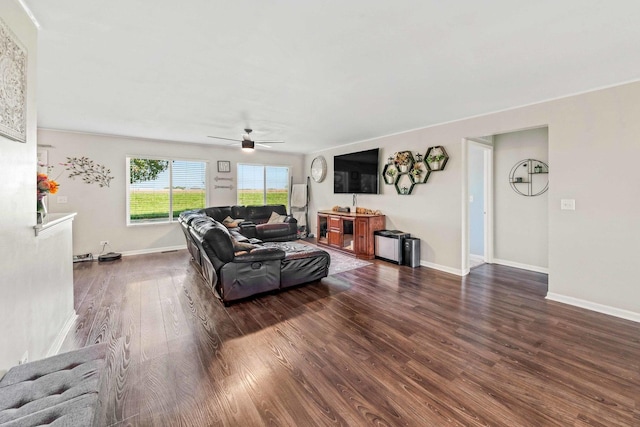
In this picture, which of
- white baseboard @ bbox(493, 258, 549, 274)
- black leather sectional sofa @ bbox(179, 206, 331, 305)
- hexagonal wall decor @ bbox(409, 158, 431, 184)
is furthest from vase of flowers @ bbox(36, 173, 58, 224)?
white baseboard @ bbox(493, 258, 549, 274)

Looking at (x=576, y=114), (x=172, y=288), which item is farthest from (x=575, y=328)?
(x=172, y=288)

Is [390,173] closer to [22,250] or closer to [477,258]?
[477,258]

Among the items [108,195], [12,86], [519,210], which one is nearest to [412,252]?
[519,210]

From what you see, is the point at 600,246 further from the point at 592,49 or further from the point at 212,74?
the point at 212,74

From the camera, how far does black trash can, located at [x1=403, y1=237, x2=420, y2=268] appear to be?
4.86 m

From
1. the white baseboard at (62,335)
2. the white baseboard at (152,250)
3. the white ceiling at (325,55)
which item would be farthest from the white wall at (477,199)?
the white baseboard at (152,250)

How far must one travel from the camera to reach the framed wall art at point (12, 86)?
4.77 feet

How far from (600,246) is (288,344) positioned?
371 cm

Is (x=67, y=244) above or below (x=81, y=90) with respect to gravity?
below

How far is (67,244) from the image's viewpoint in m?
2.73

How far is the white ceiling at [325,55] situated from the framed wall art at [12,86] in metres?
0.40

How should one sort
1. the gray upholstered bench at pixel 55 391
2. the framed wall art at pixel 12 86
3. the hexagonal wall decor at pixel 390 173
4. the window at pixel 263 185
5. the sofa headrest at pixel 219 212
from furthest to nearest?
the window at pixel 263 185
the sofa headrest at pixel 219 212
the hexagonal wall decor at pixel 390 173
the framed wall art at pixel 12 86
the gray upholstered bench at pixel 55 391

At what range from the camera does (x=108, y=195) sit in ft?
18.4

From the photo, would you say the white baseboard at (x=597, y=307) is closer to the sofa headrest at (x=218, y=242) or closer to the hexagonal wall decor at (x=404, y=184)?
the hexagonal wall decor at (x=404, y=184)
